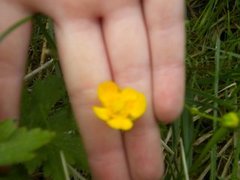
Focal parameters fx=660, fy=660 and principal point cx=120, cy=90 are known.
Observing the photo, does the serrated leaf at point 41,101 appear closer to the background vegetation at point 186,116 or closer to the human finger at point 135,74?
the background vegetation at point 186,116

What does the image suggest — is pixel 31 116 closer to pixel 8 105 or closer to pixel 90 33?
pixel 8 105

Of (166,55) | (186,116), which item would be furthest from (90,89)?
(186,116)

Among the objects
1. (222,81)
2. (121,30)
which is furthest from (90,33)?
(222,81)

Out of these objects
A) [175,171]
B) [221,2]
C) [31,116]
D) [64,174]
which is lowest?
[175,171]

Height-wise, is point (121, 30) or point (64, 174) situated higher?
point (121, 30)

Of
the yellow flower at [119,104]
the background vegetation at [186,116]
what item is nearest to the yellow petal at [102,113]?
the yellow flower at [119,104]

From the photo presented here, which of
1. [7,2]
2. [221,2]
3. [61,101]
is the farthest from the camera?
[221,2]

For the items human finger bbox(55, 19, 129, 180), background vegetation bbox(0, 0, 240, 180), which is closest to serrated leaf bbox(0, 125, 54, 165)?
background vegetation bbox(0, 0, 240, 180)

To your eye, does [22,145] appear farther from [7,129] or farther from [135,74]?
[135,74]
